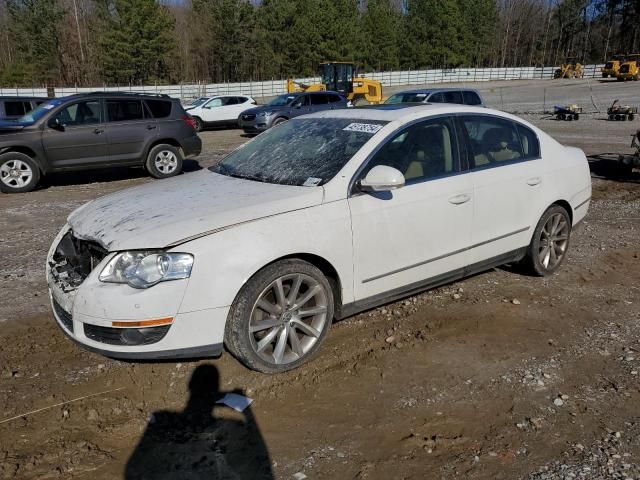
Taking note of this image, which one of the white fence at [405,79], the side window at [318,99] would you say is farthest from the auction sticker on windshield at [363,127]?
the white fence at [405,79]

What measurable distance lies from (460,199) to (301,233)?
4.70ft

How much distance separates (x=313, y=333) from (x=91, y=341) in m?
1.36

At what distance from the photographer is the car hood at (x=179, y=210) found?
312cm

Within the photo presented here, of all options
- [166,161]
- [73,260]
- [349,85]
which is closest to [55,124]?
[166,161]

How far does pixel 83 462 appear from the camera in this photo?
8.91 ft

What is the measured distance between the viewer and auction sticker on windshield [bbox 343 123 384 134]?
395cm

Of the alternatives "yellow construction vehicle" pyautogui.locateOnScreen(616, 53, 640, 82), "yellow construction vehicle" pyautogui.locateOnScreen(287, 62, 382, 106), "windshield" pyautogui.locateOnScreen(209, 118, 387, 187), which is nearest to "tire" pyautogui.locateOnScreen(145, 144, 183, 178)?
"windshield" pyautogui.locateOnScreen(209, 118, 387, 187)

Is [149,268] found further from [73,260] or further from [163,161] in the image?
[163,161]

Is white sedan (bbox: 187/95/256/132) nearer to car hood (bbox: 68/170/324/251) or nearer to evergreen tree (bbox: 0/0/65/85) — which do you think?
car hood (bbox: 68/170/324/251)

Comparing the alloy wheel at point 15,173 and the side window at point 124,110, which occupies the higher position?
the side window at point 124,110

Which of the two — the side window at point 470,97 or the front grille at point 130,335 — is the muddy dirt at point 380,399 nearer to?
the front grille at point 130,335

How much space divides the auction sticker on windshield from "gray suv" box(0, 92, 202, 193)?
7.46 meters

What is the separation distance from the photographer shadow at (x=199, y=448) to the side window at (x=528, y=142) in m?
3.29

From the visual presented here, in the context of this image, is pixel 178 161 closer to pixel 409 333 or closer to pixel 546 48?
pixel 409 333
